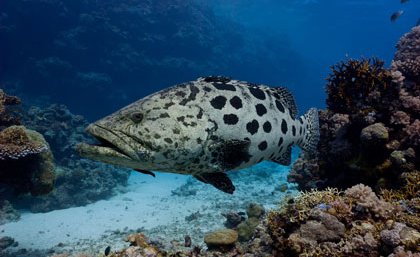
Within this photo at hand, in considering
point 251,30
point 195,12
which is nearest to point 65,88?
point 195,12

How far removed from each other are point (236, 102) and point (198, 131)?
84 cm

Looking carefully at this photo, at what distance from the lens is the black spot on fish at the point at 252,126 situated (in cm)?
480

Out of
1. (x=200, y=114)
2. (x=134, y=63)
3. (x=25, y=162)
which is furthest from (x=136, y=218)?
(x=134, y=63)

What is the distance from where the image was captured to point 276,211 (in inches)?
177

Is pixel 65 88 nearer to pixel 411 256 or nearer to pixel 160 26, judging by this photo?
pixel 160 26

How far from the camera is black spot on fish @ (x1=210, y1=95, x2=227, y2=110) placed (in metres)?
4.61

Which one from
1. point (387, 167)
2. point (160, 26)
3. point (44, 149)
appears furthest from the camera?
point (160, 26)

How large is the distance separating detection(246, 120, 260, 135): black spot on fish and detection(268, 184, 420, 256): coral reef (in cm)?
112

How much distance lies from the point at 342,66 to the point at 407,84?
52.5 inches

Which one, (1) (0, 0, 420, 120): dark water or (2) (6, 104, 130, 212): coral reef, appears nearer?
(2) (6, 104, 130, 212): coral reef

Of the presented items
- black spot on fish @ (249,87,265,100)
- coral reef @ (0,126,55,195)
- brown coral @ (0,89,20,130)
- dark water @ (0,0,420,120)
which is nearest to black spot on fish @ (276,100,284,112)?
black spot on fish @ (249,87,265,100)

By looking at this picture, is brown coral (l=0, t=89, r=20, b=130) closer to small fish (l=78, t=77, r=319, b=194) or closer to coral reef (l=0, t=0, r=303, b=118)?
small fish (l=78, t=77, r=319, b=194)

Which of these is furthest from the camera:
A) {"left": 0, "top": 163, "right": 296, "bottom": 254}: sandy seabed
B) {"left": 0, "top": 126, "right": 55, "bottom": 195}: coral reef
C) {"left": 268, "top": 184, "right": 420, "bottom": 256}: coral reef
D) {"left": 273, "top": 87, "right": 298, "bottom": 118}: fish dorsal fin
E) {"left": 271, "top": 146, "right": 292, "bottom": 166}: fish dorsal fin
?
{"left": 0, "top": 163, "right": 296, "bottom": 254}: sandy seabed

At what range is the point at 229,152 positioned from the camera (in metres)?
4.58
